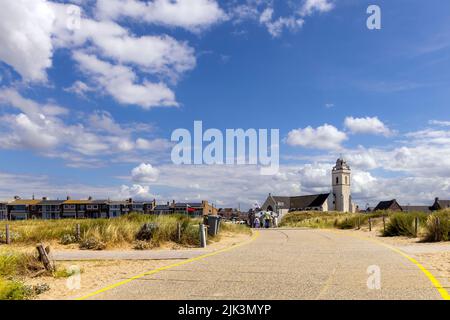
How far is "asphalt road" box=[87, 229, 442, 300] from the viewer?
781 cm

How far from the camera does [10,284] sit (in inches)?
333

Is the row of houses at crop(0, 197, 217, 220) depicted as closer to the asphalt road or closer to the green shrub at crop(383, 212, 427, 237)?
the green shrub at crop(383, 212, 427, 237)

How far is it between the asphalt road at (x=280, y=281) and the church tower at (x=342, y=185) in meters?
111

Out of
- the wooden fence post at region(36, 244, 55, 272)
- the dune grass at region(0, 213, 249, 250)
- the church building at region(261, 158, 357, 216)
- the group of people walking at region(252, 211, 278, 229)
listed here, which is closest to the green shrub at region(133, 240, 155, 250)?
the dune grass at region(0, 213, 249, 250)

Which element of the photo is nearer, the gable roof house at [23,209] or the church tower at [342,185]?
the gable roof house at [23,209]

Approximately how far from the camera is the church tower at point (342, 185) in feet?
399

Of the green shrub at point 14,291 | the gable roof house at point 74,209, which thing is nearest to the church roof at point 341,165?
the gable roof house at point 74,209

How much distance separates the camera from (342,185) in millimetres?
121250

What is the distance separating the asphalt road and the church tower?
111 meters

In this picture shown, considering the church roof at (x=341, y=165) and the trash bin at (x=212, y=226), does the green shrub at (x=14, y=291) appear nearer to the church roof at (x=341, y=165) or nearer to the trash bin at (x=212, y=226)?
the trash bin at (x=212, y=226)
